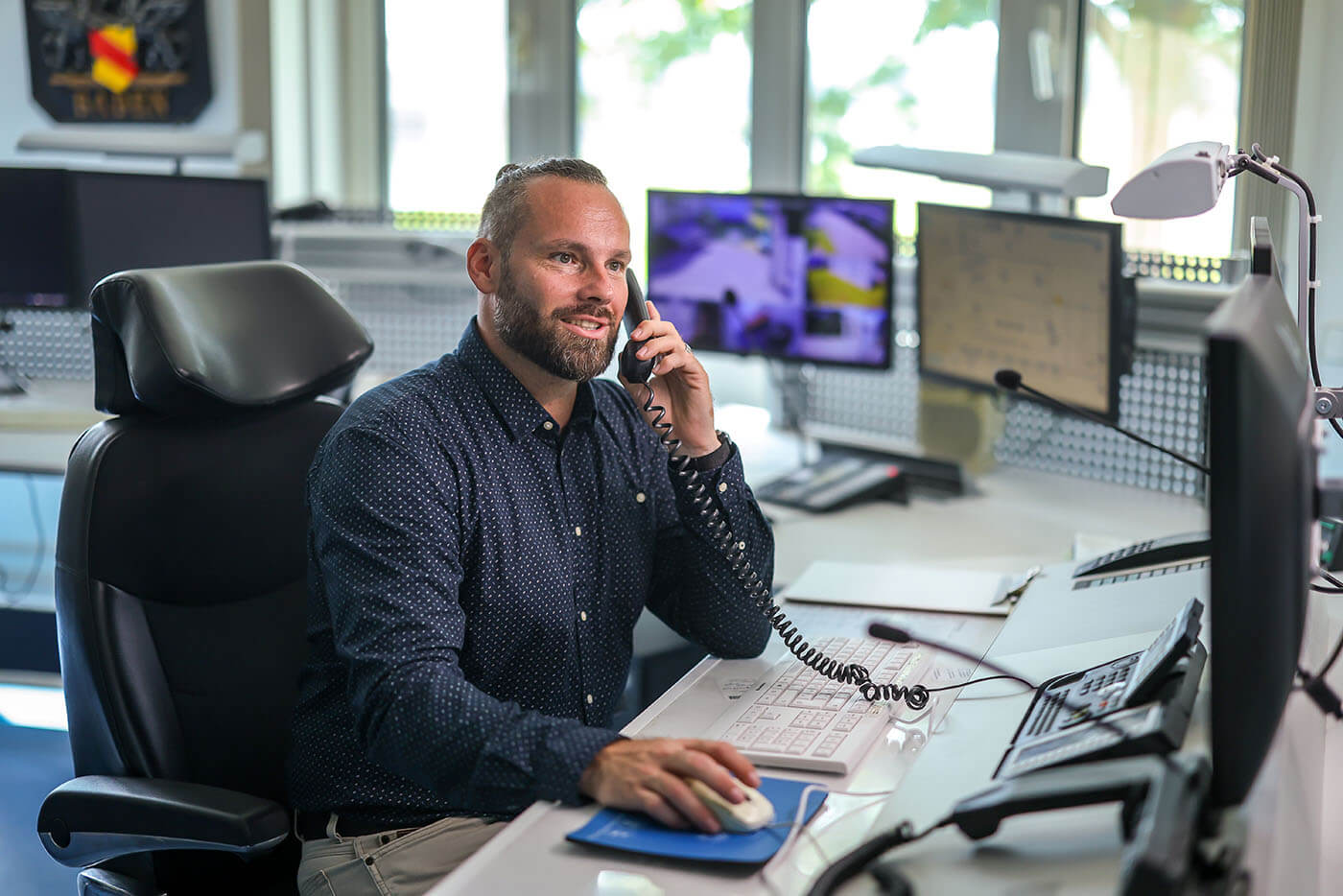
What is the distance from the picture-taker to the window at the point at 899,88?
10.1 feet

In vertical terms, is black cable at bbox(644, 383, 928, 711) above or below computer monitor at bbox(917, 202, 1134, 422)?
below

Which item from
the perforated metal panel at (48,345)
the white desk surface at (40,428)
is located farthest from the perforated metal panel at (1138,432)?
the perforated metal panel at (48,345)

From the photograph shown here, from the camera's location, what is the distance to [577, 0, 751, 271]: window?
3.48m

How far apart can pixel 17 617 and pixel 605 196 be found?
7.72 feet

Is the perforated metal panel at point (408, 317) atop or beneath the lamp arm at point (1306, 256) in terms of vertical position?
beneath

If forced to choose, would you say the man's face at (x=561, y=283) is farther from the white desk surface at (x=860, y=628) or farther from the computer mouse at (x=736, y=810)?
the computer mouse at (x=736, y=810)

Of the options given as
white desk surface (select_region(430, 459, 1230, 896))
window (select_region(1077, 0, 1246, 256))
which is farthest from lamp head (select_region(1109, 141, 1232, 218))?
window (select_region(1077, 0, 1246, 256))

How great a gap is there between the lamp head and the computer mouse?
749 mm

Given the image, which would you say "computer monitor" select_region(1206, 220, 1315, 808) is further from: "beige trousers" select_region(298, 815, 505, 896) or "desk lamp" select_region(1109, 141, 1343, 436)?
"beige trousers" select_region(298, 815, 505, 896)

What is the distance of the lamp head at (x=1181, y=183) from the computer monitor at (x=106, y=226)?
88.4 inches

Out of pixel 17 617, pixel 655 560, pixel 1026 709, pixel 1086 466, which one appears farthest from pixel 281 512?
pixel 17 617

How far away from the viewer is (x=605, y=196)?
1462mm

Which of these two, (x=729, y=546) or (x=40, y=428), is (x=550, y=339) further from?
(x=40, y=428)

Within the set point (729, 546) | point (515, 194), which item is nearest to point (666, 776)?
point (729, 546)
